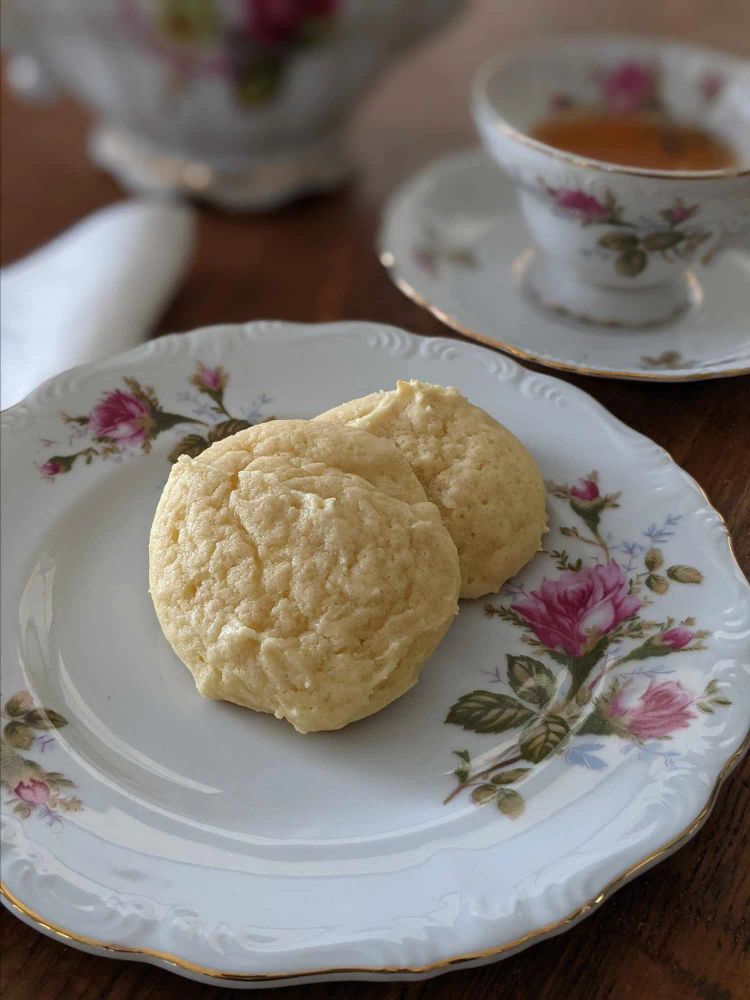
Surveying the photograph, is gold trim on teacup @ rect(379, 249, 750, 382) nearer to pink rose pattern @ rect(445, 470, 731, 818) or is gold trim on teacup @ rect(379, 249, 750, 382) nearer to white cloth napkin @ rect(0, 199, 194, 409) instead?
pink rose pattern @ rect(445, 470, 731, 818)

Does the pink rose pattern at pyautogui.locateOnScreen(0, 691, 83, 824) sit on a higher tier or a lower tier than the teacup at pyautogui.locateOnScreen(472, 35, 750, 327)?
higher

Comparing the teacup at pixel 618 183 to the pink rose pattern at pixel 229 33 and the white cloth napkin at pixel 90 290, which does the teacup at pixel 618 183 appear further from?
the white cloth napkin at pixel 90 290

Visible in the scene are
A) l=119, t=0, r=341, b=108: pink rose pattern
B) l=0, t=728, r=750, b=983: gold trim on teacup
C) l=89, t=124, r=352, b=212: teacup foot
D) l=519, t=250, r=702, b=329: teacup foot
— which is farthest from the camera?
l=89, t=124, r=352, b=212: teacup foot

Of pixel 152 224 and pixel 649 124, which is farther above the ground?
pixel 152 224

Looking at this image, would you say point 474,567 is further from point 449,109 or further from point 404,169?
point 449,109

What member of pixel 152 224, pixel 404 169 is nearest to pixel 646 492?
pixel 152 224

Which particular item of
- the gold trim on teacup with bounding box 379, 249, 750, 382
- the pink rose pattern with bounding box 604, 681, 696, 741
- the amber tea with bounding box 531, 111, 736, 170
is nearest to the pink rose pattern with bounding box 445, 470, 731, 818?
the pink rose pattern with bounding box 604, 681, 696, 741

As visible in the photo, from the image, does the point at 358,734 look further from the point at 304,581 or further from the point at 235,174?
the point at 235,174
